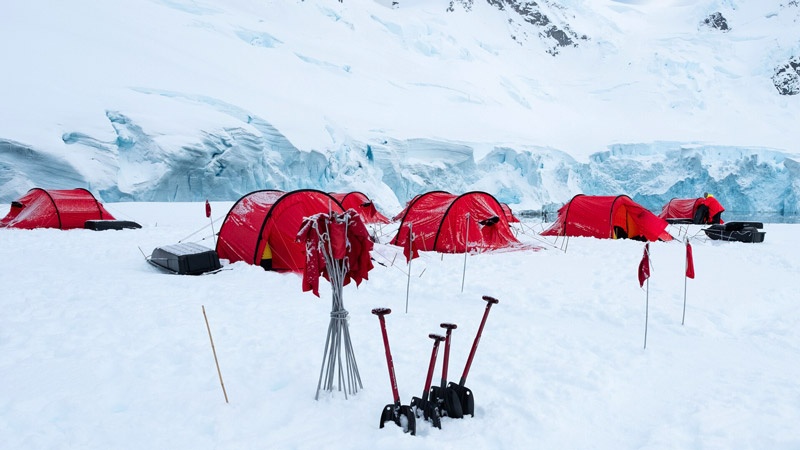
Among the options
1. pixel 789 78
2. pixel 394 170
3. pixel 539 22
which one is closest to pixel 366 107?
pixel 394 170

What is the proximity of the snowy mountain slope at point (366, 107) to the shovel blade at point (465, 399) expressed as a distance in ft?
73.0

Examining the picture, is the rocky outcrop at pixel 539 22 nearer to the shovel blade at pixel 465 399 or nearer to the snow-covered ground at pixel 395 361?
the snow-covered ground at pixel 395 361

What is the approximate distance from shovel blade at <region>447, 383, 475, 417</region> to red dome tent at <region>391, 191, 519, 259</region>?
730cm

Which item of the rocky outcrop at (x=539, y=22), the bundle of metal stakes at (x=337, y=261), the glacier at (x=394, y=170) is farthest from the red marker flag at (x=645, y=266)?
the rocky outcrop at (x=539, y=22)

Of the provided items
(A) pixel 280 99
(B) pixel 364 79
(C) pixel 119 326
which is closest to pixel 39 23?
(A) pixel 280 99

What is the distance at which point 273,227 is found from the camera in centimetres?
819

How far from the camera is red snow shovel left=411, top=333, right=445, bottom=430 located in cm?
280

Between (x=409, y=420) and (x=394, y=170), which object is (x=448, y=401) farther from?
(x=394, y=170)

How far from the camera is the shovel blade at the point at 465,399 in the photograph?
2959 millimetres

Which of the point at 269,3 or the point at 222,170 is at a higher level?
the point at 269,3

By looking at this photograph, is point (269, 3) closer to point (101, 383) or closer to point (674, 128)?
point (674, 128)

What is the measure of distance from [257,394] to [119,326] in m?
2.37

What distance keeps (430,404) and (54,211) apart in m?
15.1

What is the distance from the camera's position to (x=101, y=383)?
3447mm
